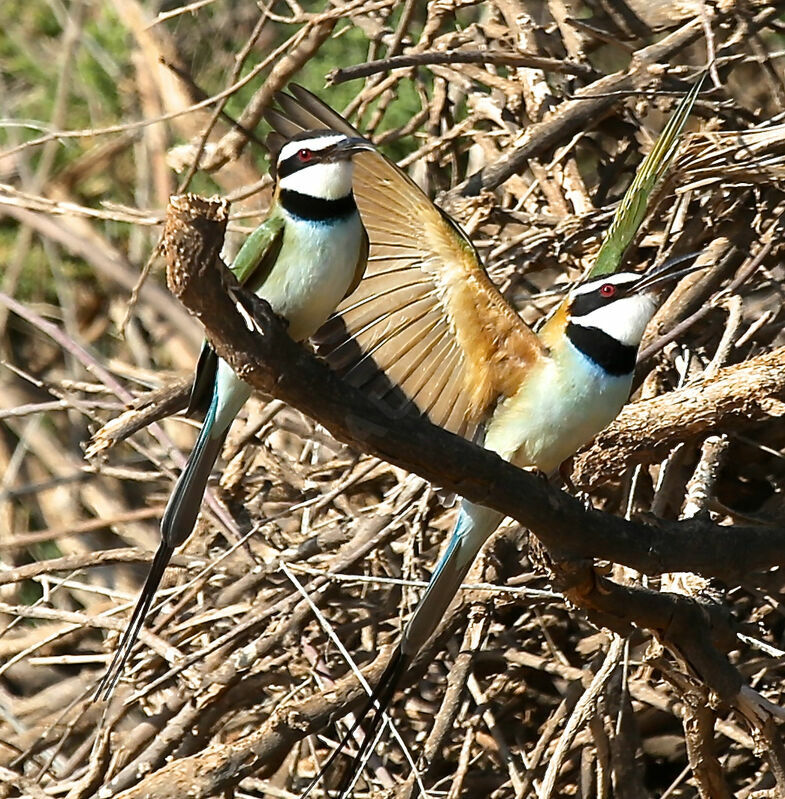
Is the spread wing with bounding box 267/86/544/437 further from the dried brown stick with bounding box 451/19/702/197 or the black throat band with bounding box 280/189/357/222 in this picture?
the dried brown stick with bounding box 451/19/702/197

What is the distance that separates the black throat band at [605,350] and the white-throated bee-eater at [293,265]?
1.28ft

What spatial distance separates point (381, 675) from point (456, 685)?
0.58 feet

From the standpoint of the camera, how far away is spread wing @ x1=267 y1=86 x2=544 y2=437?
8.17 ft

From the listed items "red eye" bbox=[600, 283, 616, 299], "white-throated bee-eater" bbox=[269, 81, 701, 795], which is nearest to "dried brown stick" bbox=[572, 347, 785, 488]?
"white-throated bee-eater" bbox=[269, 81, 701, 795]

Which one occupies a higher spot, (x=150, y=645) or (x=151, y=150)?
(x=151, y=150)

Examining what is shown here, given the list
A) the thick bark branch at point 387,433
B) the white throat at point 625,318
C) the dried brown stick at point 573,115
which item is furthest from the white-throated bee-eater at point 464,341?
the dried brown stick at point 573,115

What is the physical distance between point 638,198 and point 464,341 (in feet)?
1.29

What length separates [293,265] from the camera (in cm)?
243

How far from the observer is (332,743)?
3182mm

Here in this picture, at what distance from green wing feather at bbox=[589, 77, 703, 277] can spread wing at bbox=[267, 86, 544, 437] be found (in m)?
0.22

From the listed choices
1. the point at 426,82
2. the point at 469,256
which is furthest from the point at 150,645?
the point at 426,82

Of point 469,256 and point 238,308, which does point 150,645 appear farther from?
point 238,308

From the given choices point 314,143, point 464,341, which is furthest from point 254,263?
point 464,341

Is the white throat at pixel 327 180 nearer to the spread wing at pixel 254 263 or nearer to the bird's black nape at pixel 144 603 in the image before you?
the spread wing at pixel 254 263
